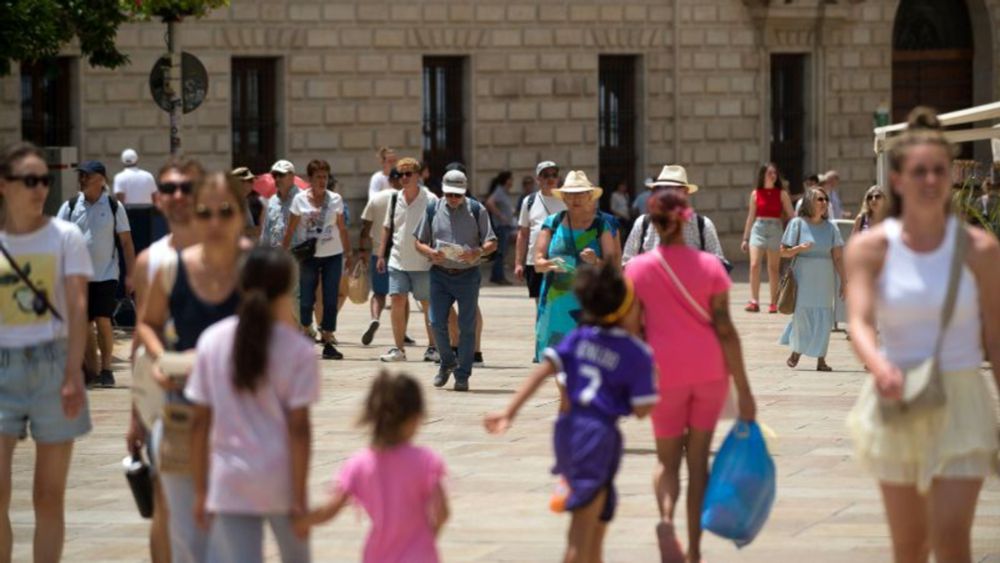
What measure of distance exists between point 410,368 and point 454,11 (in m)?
17.2

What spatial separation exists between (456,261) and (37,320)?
8.14 metres

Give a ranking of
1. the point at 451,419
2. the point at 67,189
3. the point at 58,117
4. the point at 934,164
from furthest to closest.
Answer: the point at 58,117 → the point at 67,189 → the point at 451,419 → the point at 934,164

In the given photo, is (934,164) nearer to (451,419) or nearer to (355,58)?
(451,419)

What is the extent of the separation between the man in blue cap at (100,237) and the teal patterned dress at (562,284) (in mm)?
4342

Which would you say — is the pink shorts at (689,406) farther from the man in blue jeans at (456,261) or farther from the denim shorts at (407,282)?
the denim shorts at (407,282)

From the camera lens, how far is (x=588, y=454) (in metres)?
8.02

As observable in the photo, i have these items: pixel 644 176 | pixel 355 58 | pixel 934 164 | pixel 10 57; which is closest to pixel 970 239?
pixel 934 164

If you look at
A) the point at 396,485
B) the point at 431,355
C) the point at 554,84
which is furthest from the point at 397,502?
the point at 554,84

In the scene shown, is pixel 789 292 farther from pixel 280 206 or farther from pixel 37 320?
pixel 37 320

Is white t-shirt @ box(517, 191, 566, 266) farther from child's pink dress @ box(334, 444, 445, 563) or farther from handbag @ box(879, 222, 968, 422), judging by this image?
child's pink dress @ box(334, 444, 445, 563)

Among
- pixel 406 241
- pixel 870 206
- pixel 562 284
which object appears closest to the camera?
pixel 562 284

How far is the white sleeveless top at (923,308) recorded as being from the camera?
7387 millimetres

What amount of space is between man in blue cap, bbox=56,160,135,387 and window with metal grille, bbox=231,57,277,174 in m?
15.6

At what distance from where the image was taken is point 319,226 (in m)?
19.4
